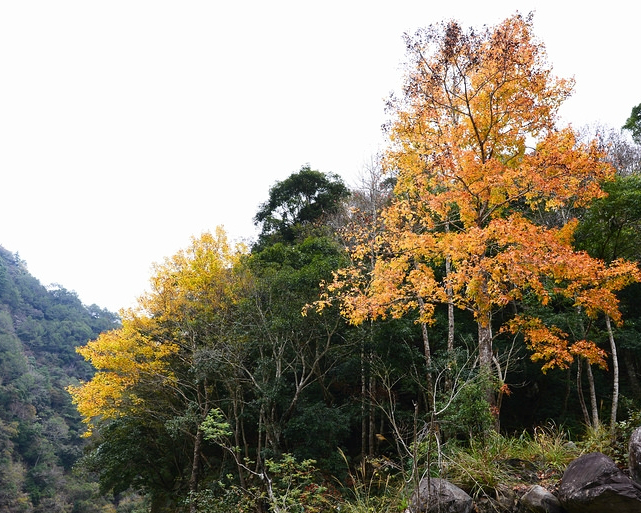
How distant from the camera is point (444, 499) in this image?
4168 mm

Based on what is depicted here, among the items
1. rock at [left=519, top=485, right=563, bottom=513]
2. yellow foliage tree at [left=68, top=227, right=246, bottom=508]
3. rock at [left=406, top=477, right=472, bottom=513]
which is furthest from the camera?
yellow foliage tree at [left=68, top=227, right=246, bottom=508]

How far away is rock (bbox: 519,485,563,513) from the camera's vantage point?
3.93 metres

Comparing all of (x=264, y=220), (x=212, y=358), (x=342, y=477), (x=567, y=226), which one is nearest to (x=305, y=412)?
(x=342, y=477)

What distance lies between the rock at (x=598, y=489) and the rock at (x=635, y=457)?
10cm

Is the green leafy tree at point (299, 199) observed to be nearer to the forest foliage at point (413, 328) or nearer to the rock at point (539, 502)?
the forest foliage at point (413, 328)

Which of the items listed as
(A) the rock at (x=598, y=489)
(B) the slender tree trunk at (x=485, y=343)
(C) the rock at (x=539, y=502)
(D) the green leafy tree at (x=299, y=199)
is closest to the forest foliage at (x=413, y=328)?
(B) the slender tree trunk at (x=485, y=343)

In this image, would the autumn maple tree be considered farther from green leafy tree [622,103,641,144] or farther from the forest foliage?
green leafy tree [622,103,641,144]

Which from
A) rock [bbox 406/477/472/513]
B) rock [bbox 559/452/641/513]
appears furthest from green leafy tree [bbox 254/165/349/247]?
rock [bbox 559/452/641/513]

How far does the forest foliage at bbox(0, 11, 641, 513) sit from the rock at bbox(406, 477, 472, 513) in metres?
0.22

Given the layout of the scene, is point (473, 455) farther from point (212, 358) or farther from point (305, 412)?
point (212, 358)

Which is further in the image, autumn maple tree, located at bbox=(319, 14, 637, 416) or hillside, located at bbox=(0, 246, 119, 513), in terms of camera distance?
hillside, located at bbox=(0, 246, 119, 513)

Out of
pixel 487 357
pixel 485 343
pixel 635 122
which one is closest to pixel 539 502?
pixel 487 357

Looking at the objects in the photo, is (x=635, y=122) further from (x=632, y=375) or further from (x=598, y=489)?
(x=598, y=489)

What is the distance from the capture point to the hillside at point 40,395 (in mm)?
30484
